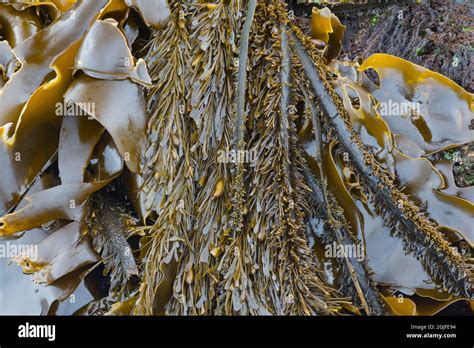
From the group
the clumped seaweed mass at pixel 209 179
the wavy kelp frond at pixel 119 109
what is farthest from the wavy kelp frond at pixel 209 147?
the wavy kelp frond at pixel 119 109

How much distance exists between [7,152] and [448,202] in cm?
114

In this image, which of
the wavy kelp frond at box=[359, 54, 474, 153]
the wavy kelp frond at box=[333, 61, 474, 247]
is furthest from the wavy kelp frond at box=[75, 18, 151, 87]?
the wavy kelp frond at box=[359, 54, 474, 153]

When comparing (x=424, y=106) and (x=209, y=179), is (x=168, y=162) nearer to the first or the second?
(x=209, y=179)

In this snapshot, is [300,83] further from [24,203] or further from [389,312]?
[24,203]

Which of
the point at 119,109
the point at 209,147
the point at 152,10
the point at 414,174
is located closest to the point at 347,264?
the point at 414,174

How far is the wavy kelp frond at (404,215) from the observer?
3.84ft

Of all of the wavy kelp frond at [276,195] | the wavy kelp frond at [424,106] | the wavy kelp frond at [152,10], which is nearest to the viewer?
the wavy kelp frond at [276,195]

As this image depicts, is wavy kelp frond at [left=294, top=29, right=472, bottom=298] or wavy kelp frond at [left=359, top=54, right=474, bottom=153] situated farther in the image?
wavy kelp frond at [left=359, top=54, right=474, bottom=153]

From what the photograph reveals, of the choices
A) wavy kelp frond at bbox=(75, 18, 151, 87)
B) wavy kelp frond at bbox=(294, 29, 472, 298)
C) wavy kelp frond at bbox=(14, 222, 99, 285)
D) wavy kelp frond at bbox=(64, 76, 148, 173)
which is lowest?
wavy kelp frond at bbox=(14, 222, 99, 285)

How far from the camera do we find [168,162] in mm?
1187

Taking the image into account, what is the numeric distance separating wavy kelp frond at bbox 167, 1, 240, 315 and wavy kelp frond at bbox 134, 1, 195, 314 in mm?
23

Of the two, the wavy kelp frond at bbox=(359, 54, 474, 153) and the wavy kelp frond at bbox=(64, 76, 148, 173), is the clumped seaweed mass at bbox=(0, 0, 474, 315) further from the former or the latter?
the wavy kelp frond at bbox=(359, 54, 474, 153)

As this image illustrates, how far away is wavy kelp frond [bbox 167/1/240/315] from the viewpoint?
112 cm

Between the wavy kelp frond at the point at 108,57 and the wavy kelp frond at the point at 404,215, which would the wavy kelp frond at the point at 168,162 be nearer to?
the wavy kelp frond at the point at 108,57
